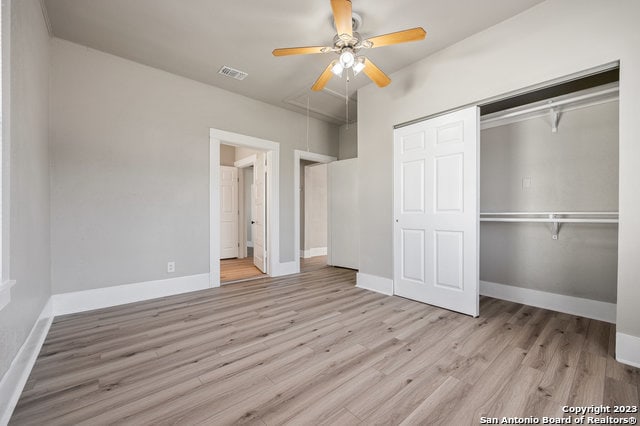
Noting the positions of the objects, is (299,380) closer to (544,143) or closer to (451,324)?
(451,324)

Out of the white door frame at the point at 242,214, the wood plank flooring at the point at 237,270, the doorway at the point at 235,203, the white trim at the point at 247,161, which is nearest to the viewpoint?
the wood plank flooring at the point at 237,270

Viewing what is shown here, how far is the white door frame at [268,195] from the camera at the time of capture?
3804 mm

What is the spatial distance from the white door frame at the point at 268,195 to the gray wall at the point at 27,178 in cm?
165

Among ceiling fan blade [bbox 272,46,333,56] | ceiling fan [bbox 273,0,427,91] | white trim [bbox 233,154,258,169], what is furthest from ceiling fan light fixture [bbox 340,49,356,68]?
white trim [bbox 233,154,258,169]

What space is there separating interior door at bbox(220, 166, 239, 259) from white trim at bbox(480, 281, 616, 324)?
495 centimetres

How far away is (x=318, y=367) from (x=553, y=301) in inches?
110

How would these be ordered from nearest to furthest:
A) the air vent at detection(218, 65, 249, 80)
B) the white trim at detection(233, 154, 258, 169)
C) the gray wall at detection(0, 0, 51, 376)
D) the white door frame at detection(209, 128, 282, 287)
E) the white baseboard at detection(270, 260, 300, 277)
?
the gray wall at detection(0, 0, 51, 376) → the air vent at detection(218, 65, 249, 80) → the white door frame at detection(209, 128, 282, 287) → the white baseboard at detection(270, 260, 300, 277) → the white trim at detection(233, 154, 258, 169)

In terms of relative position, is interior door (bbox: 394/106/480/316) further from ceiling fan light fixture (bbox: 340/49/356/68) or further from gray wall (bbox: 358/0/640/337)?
ceiling fan light fixture (bbox: 340/49/356/68)

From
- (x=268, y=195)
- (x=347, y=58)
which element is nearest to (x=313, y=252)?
(x=268, y=195)

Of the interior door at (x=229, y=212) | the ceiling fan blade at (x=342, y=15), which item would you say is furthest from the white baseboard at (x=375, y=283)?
the interior door at (x=229, y=212)

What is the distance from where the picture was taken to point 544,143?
2.99 m

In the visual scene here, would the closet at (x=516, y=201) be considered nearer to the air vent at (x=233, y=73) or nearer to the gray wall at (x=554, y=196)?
the gray wall at (x=554, y=196)

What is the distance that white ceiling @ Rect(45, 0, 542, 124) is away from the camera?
235 cm

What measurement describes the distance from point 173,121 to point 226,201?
2.85m
